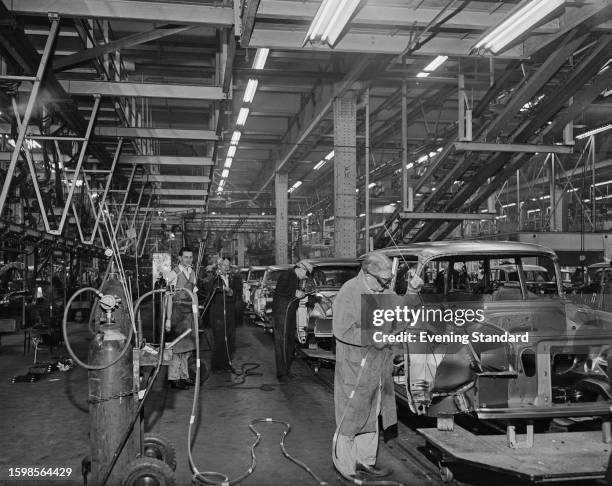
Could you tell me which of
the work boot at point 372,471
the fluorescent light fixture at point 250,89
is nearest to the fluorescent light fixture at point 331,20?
the work boot at point 372,471

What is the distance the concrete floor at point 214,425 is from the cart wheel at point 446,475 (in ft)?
0.29

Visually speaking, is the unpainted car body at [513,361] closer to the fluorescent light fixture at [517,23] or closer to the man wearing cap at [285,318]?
the man wearing cap at [285,318]

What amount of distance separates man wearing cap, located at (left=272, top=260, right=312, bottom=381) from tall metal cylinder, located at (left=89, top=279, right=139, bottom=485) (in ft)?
15.0

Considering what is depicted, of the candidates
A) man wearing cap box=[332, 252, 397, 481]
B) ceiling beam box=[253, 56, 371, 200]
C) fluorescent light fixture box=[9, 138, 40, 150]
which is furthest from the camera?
ceiling beam box=[253, 56, 371, 200]

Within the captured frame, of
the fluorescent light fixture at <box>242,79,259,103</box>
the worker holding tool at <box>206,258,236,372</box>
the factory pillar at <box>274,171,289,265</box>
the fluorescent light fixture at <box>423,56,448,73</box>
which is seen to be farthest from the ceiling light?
the worker holding tool at <box>206,258,236,372</box>

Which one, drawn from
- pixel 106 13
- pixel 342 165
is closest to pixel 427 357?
pixel 106 13

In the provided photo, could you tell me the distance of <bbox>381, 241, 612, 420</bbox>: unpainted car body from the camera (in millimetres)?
4637

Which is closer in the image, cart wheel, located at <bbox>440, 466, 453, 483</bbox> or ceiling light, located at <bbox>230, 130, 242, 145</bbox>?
cart wheel, located at <bbox>440, 466, 453, 483</bbox>

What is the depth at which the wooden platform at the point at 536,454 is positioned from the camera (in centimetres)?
401

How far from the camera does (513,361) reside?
4.79m

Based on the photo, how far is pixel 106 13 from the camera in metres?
6.84

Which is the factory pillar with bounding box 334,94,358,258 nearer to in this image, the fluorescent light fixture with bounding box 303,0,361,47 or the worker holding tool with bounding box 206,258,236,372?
the worker holding tool with bounding box 206,258,236,372

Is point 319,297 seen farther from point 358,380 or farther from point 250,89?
point 250,89

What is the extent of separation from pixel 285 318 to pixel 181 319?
161cm
